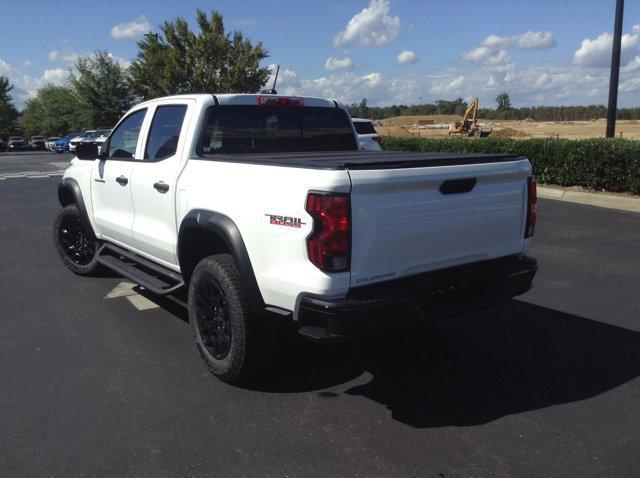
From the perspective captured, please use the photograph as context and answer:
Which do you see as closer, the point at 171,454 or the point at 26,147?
the point at 171,454

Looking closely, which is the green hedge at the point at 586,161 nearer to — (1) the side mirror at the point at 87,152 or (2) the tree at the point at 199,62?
(1) the side mirror at the point at 87,152

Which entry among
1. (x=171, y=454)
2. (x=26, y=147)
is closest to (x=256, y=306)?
(x=171, y=454)

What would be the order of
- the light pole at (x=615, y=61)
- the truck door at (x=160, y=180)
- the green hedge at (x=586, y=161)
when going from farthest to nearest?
the light pole at (x=615, y=61) → the green hedge at (x=586, y=161) → the truck door at (x=160, y=180)

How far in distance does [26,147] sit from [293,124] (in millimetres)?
65418

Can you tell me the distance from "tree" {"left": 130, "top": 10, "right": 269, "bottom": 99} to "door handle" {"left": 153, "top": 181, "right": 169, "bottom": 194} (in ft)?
106

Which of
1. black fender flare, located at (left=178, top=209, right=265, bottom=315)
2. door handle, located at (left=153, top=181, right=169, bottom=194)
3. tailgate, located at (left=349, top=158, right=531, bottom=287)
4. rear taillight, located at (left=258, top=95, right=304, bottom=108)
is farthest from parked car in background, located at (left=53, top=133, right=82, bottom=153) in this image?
tailgate, located at (left=349, top=158, right=531, bottom=287)

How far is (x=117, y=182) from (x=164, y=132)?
0.80 metres

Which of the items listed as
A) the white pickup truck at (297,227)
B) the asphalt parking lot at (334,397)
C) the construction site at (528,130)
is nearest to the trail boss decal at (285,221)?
→ the white pickup truck at (297,227)

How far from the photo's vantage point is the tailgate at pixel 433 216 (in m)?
2.91

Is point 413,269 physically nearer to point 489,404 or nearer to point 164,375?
point 489,404

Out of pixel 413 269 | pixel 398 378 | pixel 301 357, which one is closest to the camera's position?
pixel 413 269

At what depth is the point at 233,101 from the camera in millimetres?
4348

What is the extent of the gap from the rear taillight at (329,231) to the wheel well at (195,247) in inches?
37.5

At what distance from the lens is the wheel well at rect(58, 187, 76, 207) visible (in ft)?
20.0
